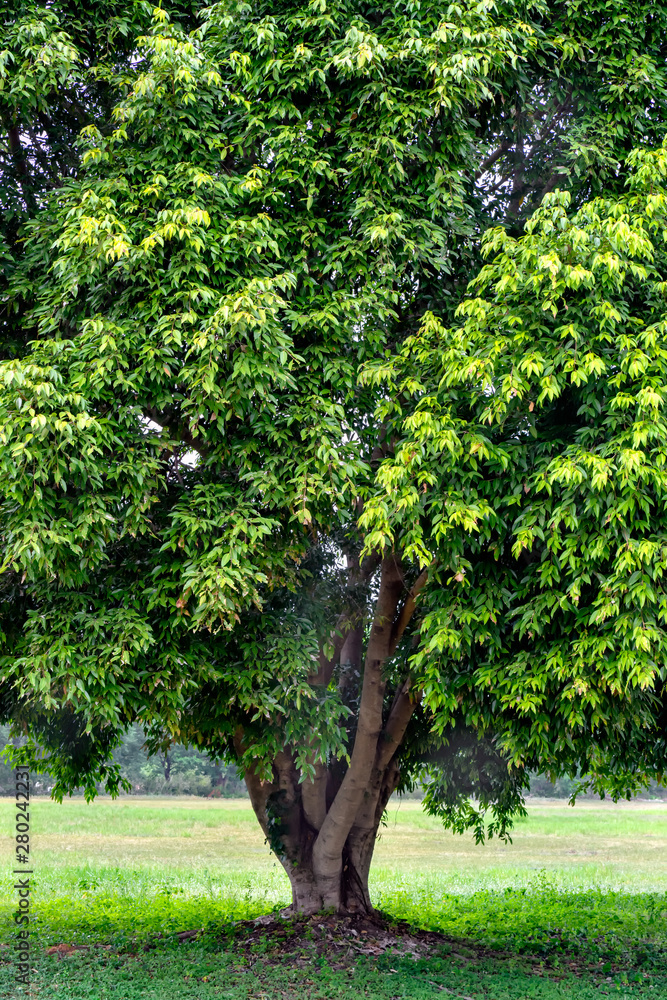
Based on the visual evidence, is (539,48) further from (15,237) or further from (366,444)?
(15,237)

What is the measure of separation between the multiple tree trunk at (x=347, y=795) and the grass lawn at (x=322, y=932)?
70 cm

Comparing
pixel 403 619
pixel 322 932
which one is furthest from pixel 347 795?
pixel 403 619

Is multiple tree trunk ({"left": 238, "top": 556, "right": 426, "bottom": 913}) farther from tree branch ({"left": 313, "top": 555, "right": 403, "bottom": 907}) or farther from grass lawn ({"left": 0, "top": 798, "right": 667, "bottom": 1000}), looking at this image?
grass lawn ({"left": 0, "top": 798, "right": 667, "bottom": 1000})

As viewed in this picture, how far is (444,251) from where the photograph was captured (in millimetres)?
8555

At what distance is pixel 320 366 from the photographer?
8.23m

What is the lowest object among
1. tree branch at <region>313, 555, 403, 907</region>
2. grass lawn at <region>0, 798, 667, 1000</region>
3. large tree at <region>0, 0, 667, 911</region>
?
grass lawn at <region>0, 798, 667, 1000</region>

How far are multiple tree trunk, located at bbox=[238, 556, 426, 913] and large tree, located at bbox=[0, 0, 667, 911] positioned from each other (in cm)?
82

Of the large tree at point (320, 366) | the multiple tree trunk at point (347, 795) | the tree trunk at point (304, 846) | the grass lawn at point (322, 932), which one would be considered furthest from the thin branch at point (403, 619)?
the grass lawn at point (322, 932)

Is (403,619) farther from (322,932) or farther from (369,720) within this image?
(322,932)

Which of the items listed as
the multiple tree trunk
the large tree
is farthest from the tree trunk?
the large tree

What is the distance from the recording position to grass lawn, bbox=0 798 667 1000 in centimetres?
920

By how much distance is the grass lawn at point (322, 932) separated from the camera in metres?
9.20

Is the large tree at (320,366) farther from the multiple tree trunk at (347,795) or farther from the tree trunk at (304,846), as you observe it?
the tree trunk at (304,846)

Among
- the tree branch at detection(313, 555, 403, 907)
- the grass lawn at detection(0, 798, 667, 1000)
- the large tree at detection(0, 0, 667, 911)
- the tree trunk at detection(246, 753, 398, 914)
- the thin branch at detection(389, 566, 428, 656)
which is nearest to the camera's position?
the large tree at detection(0, 0, 667, 911)
